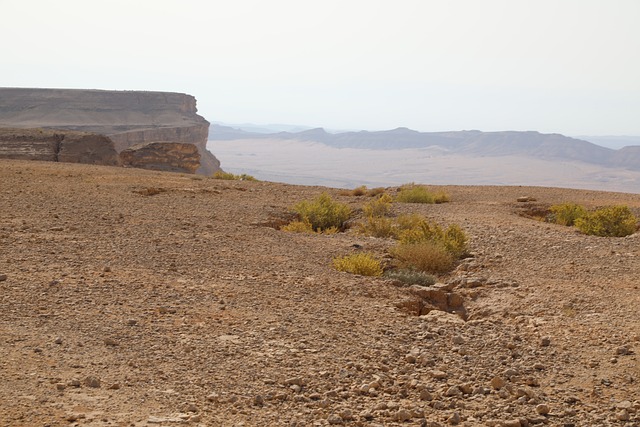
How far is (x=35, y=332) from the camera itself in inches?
240

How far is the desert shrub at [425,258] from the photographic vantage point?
10.0 m

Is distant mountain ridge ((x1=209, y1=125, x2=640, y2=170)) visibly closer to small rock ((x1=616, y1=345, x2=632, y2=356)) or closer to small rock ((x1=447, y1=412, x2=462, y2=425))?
small rock ((x1=616, y1=345, x2=632, y2=356))

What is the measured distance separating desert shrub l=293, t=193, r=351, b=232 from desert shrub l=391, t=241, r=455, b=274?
3534 mm

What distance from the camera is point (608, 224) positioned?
13.0 m

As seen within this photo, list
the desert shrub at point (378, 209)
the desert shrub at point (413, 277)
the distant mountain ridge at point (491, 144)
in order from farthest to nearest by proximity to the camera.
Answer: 1. the distant mountain ridge at point (491, 144)
2. the desert shrub at point (378, 209)
3. the desert shrub at point (413, 277)

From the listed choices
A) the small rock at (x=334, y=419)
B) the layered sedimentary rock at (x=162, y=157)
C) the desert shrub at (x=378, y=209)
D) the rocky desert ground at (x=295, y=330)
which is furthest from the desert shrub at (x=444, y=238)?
the layered sedimentary rock at (x=162, y=157)

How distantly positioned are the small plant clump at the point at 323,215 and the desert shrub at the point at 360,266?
386 centimetres

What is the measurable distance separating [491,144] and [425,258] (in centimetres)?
15141

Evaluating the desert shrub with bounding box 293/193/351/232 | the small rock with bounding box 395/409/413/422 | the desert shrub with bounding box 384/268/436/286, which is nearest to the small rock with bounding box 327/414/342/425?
the small rock with bounding box 395/409/413/422

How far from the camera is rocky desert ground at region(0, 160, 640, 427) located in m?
4.89

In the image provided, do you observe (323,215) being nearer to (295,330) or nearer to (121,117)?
(295,330)

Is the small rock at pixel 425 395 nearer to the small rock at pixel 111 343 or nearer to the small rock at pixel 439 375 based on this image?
the small rock at pixel 439 375

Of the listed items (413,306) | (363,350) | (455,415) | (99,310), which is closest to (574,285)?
(413,306)

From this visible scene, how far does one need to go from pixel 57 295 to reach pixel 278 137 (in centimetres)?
18891
